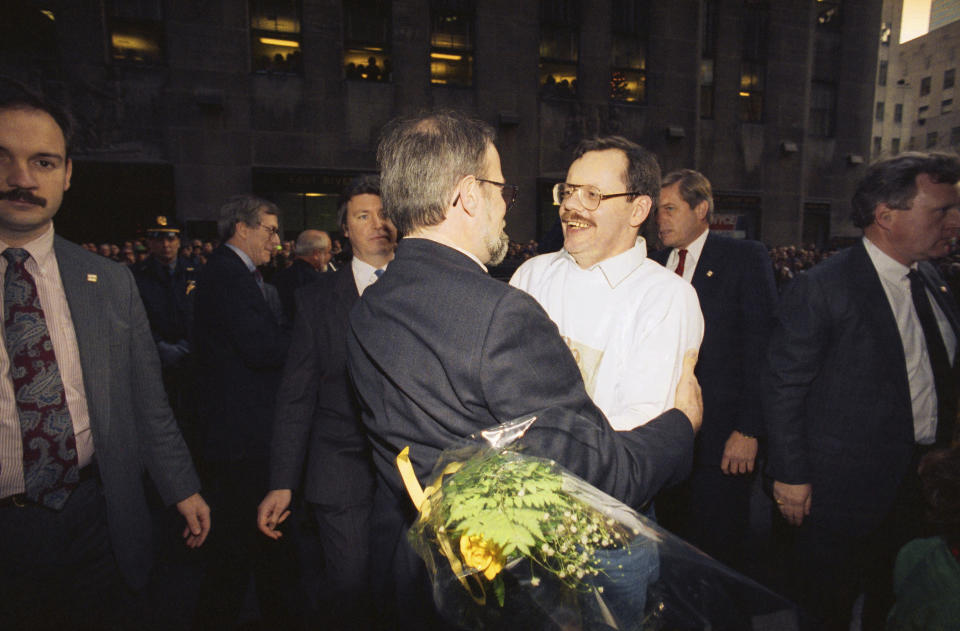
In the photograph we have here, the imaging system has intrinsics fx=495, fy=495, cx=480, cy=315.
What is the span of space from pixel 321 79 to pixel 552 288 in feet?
40.7

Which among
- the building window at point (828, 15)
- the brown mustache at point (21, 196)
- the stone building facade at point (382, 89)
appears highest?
the building window at point (828, 15)

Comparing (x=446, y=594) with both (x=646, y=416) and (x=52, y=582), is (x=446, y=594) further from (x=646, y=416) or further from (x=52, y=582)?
(x=52, y=582)

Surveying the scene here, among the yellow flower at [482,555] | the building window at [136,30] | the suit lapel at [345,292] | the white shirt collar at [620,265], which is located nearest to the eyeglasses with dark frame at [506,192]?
the white shirt collar at [620,265]

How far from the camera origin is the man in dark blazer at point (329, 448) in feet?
7.86

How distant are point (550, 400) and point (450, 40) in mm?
14021

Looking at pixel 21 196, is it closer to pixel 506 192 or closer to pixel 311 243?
pixel 506 192

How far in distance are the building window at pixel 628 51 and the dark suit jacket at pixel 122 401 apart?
15297 mm

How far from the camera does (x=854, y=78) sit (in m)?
18.4

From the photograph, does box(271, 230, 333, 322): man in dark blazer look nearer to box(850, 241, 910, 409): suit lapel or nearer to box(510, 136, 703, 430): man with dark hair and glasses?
box(510, 136, 703, 430): man with dark hair and glasses

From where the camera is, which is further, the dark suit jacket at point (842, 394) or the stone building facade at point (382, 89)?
the stone building facade at point (382, 89)

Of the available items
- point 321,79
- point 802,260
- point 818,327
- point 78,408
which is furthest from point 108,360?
point 802,260

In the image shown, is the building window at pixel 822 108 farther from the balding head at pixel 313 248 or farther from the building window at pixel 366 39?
the balding head at pixel 313 248

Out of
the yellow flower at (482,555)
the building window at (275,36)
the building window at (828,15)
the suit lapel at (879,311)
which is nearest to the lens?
the yellow flower at (482,555)

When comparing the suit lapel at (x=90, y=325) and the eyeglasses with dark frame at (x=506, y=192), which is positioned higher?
the eyeglasses with dark frame at (x=506, y=192)
